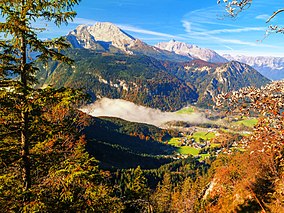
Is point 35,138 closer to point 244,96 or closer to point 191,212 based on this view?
point 244,96

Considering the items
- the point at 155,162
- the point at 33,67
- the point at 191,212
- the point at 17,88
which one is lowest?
the point at 155,162

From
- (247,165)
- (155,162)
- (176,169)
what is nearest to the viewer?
(247,165)

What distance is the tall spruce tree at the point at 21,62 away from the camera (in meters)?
10.2

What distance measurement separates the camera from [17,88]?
10188mm

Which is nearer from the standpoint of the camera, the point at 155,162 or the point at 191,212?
the point at 191,212

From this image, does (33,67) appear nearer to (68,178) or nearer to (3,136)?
(3,136)

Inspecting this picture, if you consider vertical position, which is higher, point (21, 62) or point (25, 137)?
point (21, 62)

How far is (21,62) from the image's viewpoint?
11.4 m

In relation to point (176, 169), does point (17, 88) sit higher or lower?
higher

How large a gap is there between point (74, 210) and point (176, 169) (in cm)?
15368

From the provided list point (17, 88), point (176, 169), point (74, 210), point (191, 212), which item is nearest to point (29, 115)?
point (17, 88)

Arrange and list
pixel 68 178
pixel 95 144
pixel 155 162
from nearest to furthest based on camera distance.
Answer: pixel 68 178, pixel 95 144, pixel 155 162

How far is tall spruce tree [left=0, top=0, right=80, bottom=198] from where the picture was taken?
10236mm

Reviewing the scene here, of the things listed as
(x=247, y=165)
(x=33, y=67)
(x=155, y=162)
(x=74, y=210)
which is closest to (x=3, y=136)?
(x=33, y=67)
